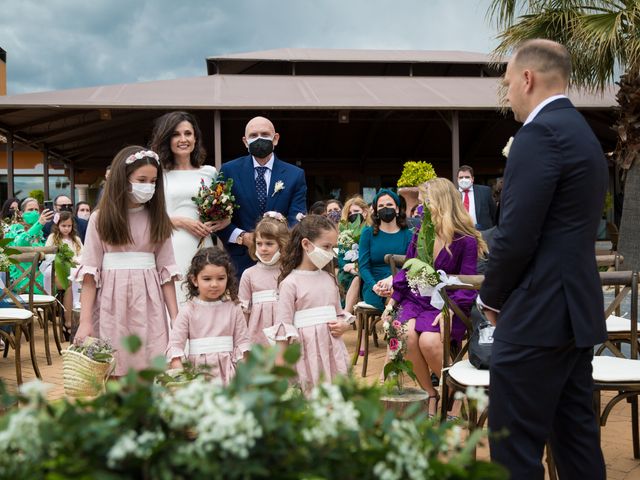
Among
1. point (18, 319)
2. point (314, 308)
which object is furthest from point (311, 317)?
point (18, 319)

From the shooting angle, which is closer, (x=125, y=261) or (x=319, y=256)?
(x=125, y=261)

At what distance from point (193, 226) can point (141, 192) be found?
94 cm

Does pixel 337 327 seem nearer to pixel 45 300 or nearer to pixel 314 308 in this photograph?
pixel 314 308

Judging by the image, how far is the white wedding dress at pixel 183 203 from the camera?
476cm

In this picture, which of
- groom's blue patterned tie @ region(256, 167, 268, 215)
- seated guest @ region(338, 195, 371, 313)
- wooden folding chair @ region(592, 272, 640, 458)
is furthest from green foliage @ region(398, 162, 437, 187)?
wooden folding chair @ region(592, 272, 640, 458)

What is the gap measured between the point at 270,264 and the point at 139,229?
115 centimetres

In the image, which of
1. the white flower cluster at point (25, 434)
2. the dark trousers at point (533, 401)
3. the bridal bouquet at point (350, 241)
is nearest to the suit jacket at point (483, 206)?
the bridal bouquet at point (350, 241)

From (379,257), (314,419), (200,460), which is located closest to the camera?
(200,460)

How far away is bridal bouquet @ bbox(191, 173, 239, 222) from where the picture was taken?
4.63 m

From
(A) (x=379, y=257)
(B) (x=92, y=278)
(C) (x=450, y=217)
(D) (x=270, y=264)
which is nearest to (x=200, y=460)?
(B) (x=92, y=278)

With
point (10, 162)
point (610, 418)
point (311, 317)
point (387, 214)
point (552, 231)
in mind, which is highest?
point (10, 162)

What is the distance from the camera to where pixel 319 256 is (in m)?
4.20

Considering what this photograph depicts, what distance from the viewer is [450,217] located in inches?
199

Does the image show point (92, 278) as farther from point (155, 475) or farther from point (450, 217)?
point (155, 475)
